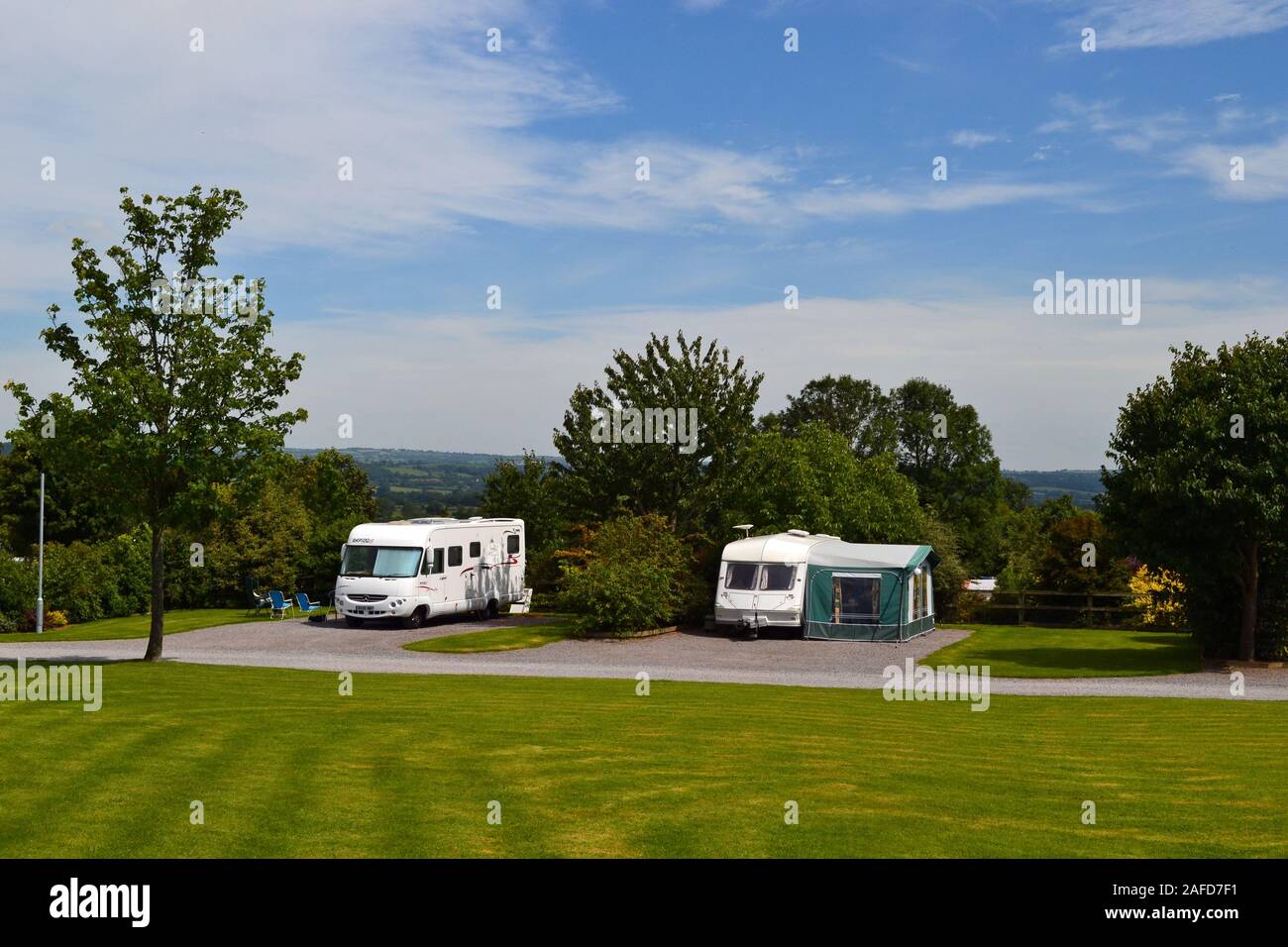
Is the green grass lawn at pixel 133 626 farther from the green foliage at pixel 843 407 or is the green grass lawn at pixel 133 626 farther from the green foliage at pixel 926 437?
the green foliage at pixel 843 407

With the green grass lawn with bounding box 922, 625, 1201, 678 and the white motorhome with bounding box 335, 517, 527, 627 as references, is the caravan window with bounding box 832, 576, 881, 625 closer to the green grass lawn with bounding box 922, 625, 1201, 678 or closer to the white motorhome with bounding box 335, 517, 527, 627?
the green grass lawn with bounding box 922, 625, 1201, 678

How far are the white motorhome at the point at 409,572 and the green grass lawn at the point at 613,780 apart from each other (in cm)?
1497

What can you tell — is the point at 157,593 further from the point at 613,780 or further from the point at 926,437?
the point at 926,437

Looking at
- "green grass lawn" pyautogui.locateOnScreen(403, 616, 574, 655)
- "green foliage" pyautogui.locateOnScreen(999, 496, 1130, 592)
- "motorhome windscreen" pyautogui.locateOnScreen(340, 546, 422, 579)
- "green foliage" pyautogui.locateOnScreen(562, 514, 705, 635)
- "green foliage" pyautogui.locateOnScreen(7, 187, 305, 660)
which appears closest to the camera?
"green foliage" pyautogui.locateOnScreen(7, 187, 305, 660)

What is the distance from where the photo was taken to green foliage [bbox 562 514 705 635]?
3178cm

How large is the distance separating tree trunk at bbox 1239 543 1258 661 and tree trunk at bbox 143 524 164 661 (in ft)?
70.1

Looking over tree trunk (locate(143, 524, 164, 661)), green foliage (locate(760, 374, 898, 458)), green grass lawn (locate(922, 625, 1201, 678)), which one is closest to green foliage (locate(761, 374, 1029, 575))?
green foliage (locate(760, 374, 898, 458))

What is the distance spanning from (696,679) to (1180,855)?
15.0 m

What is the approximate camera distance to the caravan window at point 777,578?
105ft

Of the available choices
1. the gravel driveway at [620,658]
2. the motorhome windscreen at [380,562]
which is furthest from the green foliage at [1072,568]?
the motorhome windscreen at [380,562]

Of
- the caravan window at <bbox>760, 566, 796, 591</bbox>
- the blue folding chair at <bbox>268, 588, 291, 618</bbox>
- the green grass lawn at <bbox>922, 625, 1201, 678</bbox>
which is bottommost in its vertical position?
the green grass lawn at <bbox>922, 625, 1201, 678</bbox>

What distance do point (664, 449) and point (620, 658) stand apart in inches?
488
